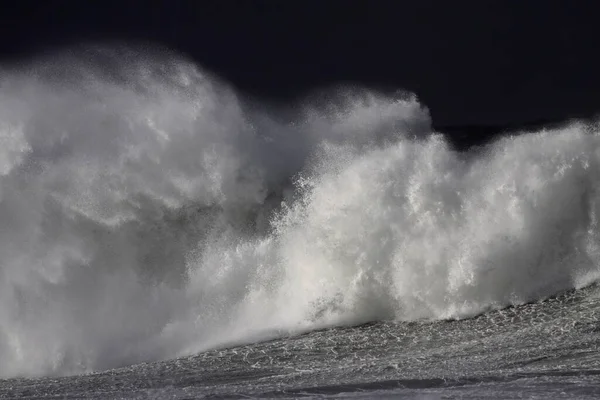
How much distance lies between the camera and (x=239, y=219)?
14055mm

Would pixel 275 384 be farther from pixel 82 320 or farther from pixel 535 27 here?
pixel 535 27

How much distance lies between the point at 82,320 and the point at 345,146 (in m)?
5.73

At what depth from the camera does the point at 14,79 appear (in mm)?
16031

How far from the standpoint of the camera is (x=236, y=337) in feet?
35.4

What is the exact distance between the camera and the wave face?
11.3m

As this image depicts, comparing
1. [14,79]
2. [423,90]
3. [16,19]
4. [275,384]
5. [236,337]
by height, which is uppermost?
[16,19]

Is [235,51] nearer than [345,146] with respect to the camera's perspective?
No

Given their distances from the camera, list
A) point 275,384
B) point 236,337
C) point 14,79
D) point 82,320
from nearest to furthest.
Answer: point 275,384
point 236,337
point 82,320
point 14,79

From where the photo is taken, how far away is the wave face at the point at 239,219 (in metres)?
11.3

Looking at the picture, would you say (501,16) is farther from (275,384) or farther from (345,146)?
(275,384)

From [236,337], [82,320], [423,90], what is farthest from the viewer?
[423,90]

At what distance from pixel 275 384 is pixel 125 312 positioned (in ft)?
15.6

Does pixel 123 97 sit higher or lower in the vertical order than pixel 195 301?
higher

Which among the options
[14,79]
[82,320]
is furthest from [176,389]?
[14,79]
